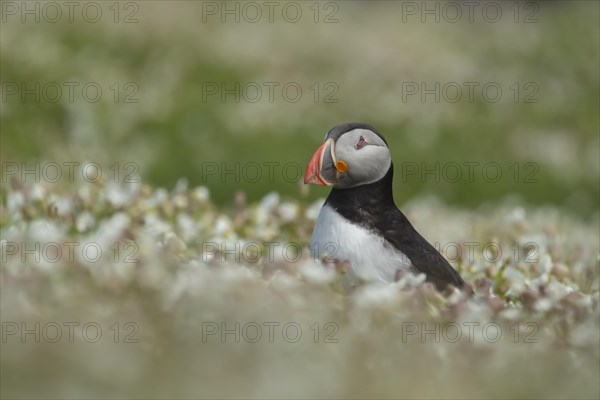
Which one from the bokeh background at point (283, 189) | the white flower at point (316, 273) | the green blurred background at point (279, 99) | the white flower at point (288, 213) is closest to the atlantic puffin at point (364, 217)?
the bokeh background at point (283, 189)

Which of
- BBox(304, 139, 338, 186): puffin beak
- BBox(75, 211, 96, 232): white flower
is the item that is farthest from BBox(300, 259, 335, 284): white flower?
BBox(75, 211, 96, 232): white flower

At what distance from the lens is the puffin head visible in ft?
21.4

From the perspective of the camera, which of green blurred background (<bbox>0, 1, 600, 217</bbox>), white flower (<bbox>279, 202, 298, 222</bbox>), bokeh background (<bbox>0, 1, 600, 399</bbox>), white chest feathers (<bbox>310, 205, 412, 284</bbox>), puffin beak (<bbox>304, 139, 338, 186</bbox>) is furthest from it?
green blurred background (<bbox>0, 1, 600, 217</bbox>)

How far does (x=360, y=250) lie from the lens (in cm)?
617

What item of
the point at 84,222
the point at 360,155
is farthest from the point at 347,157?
the point at 84,222

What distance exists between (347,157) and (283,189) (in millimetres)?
10369

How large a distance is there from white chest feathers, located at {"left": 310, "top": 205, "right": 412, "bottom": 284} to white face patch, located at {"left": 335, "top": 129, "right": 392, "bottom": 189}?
0.30 metres

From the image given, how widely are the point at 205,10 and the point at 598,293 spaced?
1996 cm

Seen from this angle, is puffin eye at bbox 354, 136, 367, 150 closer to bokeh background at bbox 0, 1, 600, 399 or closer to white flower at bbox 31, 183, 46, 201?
bokeh background at bbox 0, 1, 600, 399

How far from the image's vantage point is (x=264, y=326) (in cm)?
463

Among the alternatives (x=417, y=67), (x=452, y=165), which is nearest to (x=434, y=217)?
(x=452, y=165)

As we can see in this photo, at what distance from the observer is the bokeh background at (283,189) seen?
14.3 feet

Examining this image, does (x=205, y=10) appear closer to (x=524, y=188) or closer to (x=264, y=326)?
(x=524, y=188)

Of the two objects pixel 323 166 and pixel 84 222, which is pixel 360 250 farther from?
pixel 84 222
